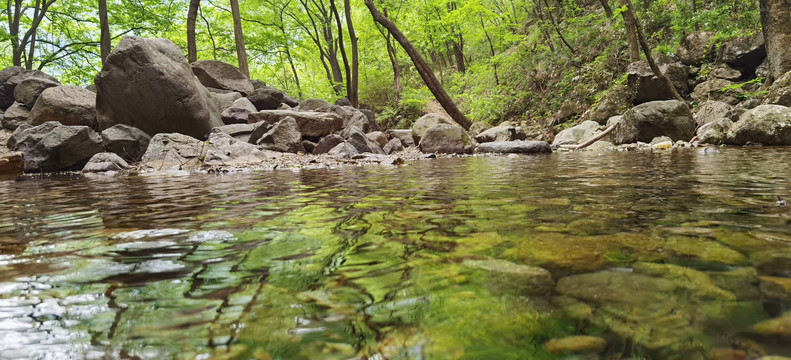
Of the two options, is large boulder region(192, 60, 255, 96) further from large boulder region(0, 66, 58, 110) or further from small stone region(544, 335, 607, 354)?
small stone region(544, 335, 607, 354)

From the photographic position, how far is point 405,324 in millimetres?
854

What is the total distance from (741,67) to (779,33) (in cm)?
221

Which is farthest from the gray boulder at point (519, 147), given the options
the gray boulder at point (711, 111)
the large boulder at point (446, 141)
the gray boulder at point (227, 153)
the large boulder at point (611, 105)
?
the gray boulder at point (227, 153)

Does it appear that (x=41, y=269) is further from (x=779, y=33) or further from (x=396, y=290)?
(x=779, y=33)

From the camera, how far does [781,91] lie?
806 cm

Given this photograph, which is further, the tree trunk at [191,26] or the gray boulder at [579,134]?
the tree trunk at [191,26]

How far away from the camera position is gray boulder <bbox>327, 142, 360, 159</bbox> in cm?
974

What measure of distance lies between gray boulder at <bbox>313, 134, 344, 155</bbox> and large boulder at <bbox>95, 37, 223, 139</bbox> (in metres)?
2.91

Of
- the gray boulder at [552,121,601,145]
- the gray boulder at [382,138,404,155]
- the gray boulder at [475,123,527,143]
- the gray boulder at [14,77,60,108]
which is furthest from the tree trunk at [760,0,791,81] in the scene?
the gray boulder at [14,77,60,108]

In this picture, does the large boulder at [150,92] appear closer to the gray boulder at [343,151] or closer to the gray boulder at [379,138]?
the gray boulder at [343,151]

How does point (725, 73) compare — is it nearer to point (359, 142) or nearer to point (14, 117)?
point (359, 142)

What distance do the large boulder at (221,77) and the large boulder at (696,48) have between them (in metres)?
13.9

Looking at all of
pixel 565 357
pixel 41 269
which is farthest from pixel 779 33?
pixel 41 269

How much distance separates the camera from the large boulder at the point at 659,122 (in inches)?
364
